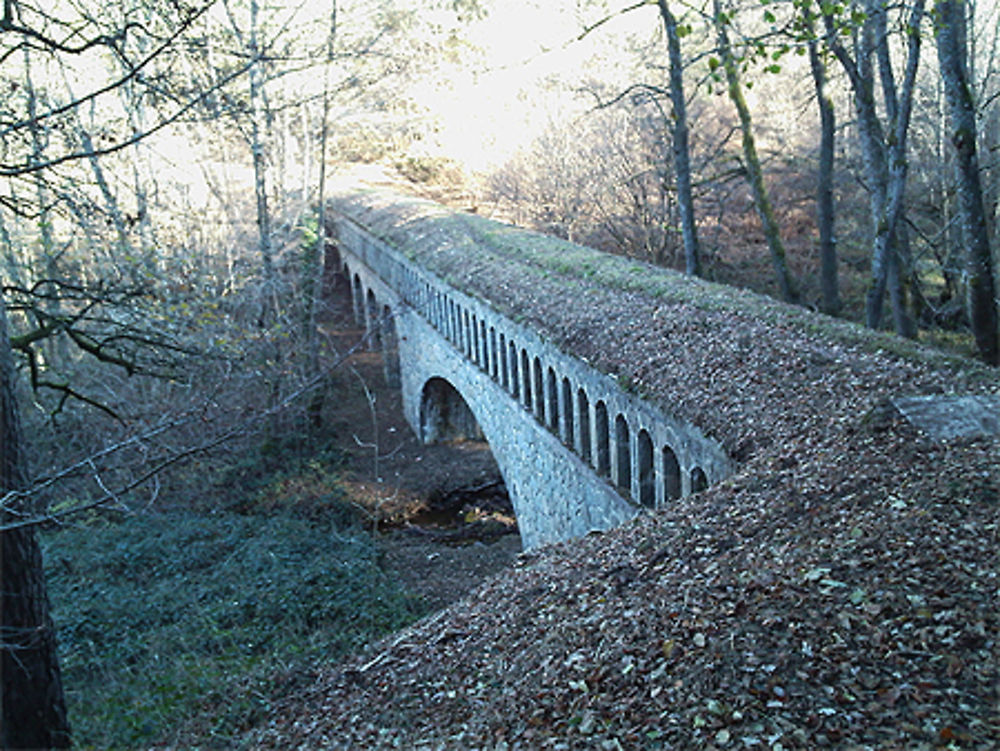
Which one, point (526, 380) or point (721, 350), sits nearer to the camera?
point (721, 350)

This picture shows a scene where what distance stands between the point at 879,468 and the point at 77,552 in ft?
39.9

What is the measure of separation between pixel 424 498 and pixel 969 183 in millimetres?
13494

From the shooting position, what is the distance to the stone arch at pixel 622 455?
942cm

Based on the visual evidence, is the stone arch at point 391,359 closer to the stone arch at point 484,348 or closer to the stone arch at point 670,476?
the stone arch at point 484,348

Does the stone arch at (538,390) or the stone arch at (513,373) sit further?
the stone arch at (513,373)

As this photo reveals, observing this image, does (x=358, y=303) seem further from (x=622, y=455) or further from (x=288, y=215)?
(x=622, y=455)

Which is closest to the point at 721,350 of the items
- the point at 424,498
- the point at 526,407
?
the point at 526,407

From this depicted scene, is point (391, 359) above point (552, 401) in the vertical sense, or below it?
below

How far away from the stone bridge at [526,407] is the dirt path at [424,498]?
1.11 m

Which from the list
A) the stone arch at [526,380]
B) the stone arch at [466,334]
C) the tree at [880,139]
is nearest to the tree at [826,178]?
the tree at [880,139]

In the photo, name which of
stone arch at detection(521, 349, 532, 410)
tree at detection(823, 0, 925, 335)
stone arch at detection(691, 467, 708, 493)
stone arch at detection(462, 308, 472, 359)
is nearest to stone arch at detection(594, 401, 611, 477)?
stone arch at detection(691, 467, 708, 493)

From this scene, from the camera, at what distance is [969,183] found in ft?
29.9

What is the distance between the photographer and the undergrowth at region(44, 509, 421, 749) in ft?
25.0

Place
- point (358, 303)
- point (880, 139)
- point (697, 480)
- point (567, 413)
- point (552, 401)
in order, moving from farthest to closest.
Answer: point (358, 303), point (880, 139), point (552, 401), point (567, 413), point (697, 480)
